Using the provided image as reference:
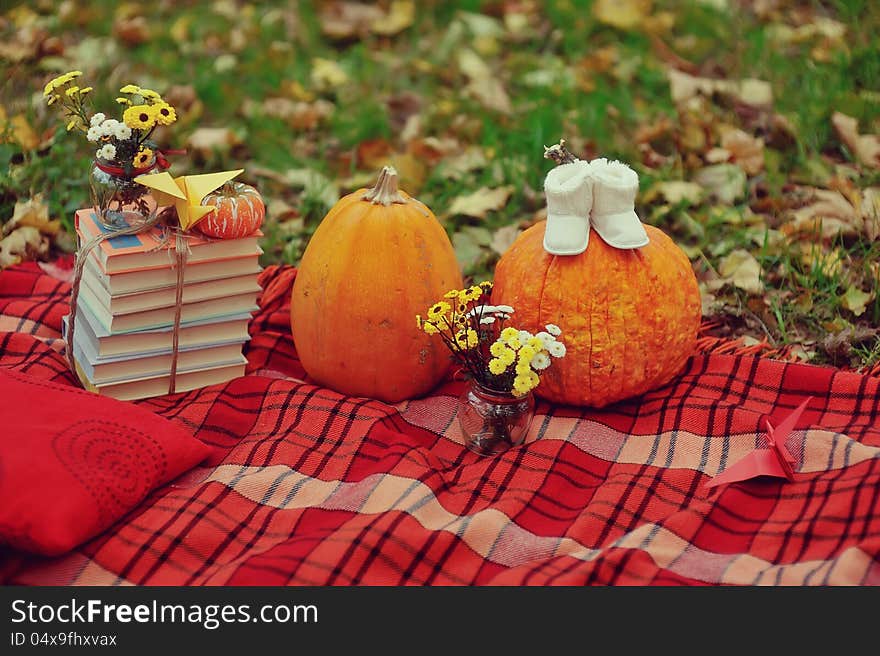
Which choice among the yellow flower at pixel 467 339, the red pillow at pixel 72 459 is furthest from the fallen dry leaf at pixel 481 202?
the red pillow at pixel 72 459

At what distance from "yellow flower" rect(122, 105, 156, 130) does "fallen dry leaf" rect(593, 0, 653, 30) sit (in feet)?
8.65

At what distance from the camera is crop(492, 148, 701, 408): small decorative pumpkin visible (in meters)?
2.21

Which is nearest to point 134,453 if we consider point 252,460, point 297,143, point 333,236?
point 252,460

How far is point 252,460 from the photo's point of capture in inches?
85.1

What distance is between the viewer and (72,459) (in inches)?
76.7

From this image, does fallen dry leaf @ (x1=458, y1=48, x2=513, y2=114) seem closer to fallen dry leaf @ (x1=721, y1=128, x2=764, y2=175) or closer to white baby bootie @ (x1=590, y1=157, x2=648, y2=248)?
fallen dry leaf @ (x1=721, y1=128, x2=764, y2=175)

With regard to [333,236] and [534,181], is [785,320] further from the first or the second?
[333,236]

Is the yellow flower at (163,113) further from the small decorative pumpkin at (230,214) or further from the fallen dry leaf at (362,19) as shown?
the fallen dry leaf at (362,19)

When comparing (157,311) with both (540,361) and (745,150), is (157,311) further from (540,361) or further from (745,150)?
(745,150)

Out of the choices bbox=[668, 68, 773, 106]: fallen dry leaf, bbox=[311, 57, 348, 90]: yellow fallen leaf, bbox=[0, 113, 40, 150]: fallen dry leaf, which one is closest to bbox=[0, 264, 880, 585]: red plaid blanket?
bbox=[0, 113, 40, 150]: fallen dry leaf

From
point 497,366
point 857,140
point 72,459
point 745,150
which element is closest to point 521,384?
point 497,366

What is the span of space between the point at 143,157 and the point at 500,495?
1011 mm

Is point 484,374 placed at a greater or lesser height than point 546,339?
lesser

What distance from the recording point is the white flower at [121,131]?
2209 mm
